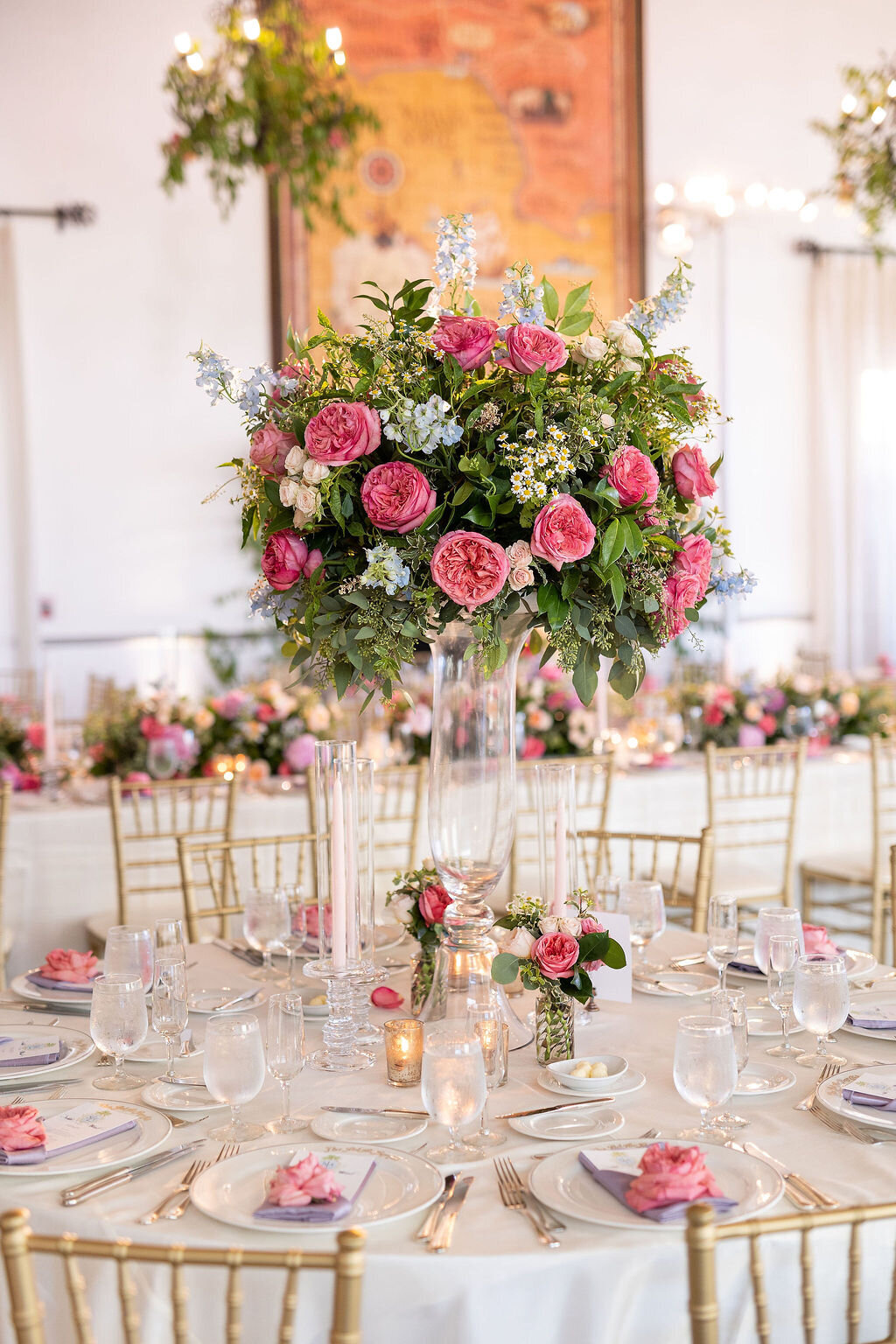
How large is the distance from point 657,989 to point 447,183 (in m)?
6.77

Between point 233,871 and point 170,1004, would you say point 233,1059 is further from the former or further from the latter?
point 233,871

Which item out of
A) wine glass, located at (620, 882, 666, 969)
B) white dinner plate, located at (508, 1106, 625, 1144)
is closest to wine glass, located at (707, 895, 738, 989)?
wine glass, located at (620, 882, 666, 969)

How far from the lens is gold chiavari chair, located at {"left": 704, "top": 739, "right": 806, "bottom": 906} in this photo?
3867 millimetres

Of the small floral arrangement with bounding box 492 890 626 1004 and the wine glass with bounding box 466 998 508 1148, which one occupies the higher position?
the small floral arrangement with bounding box 492 890 626 1004

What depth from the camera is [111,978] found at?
66.4 inches

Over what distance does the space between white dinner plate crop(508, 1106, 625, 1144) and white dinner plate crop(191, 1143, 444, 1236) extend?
0.16m

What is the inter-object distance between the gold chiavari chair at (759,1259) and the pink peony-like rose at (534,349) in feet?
3.53

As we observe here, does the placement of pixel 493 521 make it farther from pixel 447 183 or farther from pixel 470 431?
pixel 447 183

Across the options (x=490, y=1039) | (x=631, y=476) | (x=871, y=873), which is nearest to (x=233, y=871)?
(x=490, y=1039)

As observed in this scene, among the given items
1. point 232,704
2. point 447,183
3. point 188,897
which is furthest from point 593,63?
point 188,897

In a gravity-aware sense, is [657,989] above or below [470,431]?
below

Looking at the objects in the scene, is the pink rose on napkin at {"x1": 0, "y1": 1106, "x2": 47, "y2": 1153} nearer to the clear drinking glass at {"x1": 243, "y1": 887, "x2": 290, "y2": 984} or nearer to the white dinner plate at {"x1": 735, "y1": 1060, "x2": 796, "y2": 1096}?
the clear drinking glass at {"x1": 243, "y1": 887, "x2": 290, "y2": 984}

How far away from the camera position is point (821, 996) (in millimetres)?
1681

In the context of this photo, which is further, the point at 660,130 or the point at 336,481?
the point at 660,130
